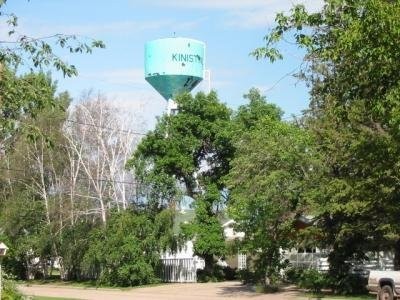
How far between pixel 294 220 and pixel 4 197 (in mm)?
27526

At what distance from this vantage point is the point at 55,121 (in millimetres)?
49844

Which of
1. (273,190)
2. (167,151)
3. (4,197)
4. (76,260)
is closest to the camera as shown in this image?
(273,190)

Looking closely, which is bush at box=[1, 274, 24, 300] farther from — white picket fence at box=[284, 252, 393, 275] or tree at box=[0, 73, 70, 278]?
tree at box=[0, 73, 70, 278]

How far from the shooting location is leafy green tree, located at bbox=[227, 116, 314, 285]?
107 feet

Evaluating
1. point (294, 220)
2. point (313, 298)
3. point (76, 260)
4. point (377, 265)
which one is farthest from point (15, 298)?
point (76, 260)

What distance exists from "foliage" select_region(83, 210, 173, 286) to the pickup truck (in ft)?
58.9

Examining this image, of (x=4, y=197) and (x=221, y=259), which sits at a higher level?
(x=4, y=197)

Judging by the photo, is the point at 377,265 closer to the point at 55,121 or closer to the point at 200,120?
the point at 200,120

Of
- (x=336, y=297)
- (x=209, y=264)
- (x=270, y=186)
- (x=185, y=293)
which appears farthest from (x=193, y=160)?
(x=336, y=297)

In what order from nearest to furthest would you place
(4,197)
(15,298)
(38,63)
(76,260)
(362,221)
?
(38,63) < (15,298) < (362,221) < (76,260) < (4,197)

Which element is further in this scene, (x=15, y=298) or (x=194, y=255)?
(x=194, y=255)

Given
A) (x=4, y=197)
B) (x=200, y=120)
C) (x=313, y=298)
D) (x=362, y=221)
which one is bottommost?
(x=313, y=298)

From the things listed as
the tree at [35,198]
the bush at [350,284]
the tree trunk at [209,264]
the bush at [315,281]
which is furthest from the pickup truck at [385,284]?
the tree at [35,198]

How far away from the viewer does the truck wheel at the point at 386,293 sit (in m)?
26.7
